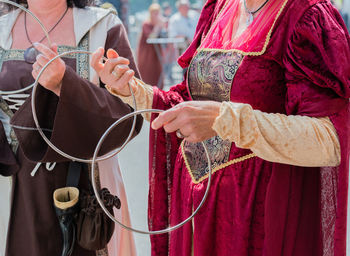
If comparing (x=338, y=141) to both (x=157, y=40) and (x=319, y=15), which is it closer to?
(x=319, y=15)

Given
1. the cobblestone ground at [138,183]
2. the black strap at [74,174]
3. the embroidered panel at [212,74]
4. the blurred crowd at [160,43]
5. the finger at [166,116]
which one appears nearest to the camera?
the finger at [166,116]

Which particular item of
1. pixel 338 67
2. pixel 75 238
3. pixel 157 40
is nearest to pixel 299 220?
pixel 338 67

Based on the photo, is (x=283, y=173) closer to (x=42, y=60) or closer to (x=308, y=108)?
(x=308, y=108)

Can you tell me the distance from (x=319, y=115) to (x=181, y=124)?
0.35m

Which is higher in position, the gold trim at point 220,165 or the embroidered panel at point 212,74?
the embroidered panel at point 212,74

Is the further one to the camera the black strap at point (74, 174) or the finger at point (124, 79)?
the black strap at point (74, 174)

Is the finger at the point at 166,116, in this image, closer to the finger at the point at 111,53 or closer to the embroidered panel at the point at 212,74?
the embroidered panel at the point at 212,74

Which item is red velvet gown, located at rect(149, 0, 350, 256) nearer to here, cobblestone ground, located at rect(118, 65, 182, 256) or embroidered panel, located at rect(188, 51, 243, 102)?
embroidered panel, located at rect(188, 51, 243, 102)

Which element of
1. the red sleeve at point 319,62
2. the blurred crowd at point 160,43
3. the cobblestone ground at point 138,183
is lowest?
the cobblestone ground at point 138,183

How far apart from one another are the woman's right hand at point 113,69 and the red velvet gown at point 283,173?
0.73 feet

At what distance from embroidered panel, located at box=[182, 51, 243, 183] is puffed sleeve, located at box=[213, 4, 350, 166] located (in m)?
0.20

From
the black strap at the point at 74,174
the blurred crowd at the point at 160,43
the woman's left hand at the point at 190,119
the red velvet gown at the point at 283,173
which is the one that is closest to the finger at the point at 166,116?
the woman's left hand at the point at 190,119

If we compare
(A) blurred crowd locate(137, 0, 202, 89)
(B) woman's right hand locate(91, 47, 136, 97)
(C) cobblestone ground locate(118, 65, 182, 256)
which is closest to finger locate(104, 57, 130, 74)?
(B) woman's right hand locate(91, 47, 136, 97)

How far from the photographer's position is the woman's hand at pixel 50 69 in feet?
4.73
